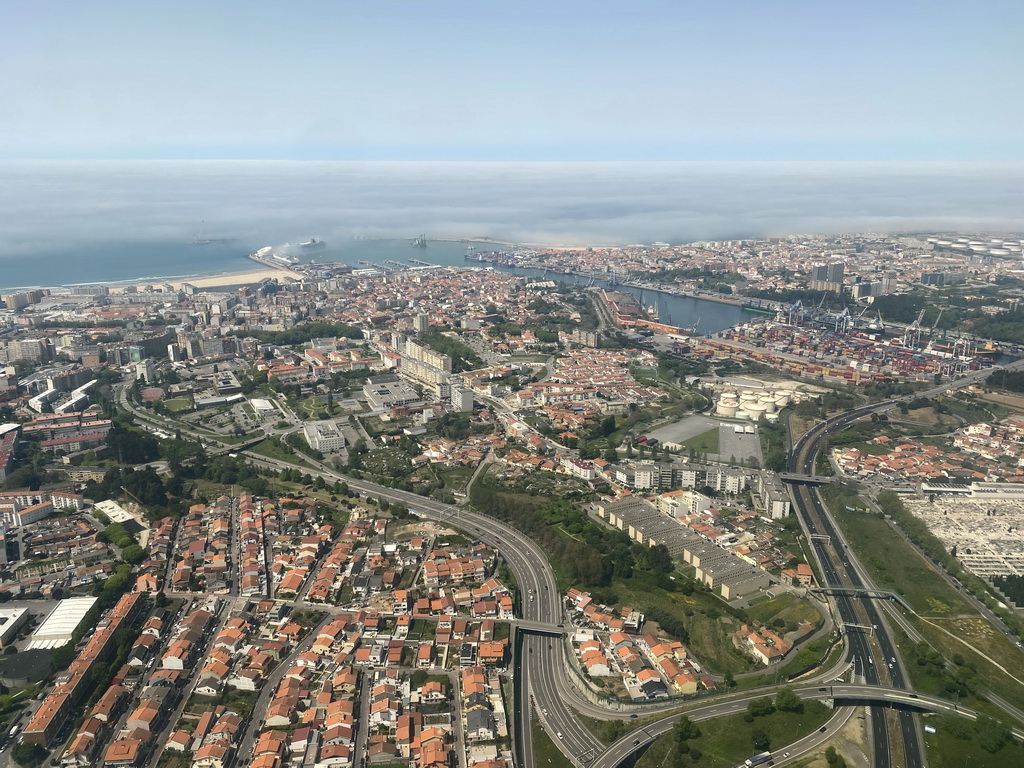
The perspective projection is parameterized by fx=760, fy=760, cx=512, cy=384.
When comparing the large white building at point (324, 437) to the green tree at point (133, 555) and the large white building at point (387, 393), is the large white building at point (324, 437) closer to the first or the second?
the large white building at point (387, 393)

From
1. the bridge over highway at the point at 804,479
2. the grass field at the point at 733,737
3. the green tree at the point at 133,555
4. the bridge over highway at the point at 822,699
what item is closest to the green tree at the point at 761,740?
the grass field at the point at 733,737

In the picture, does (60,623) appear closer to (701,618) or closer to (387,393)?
(701,618)

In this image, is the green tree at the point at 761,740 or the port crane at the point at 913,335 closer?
the green tree at the point at 761,740

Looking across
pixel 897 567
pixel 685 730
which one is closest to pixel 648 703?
pixel 685 730

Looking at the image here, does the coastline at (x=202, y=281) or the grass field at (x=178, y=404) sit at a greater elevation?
the grass field at (x=178, y=404)

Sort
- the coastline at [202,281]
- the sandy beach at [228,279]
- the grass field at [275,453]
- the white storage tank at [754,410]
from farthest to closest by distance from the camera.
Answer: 1. the sandy beach at [228,279]
2. the coastline at [202,281]
3. the white storage tank at [754,410]
4. the grass field at [275,453]

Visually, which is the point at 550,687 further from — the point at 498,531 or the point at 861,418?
the point at 861,418
